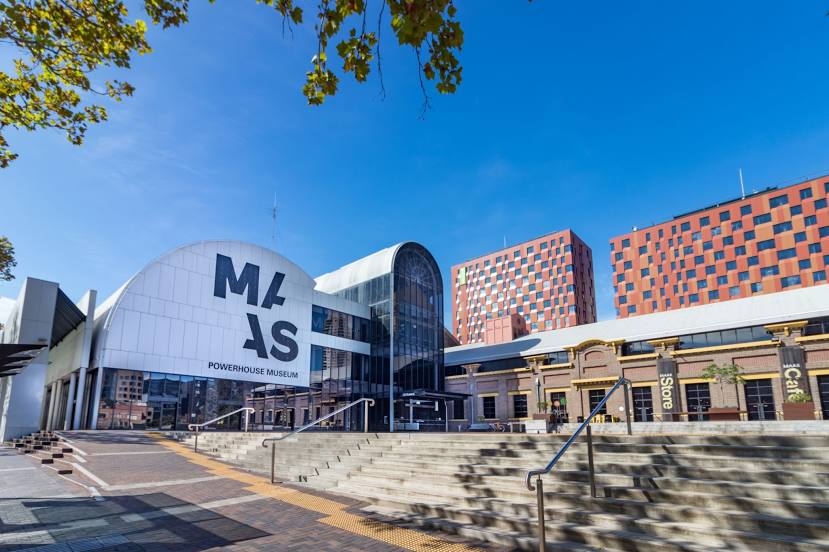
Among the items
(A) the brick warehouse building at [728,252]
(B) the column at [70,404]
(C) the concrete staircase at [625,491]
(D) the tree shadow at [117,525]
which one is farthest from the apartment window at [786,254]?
(B) the column at [70,404]

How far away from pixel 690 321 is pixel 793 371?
6.54 metres

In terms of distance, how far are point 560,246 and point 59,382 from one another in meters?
79.6

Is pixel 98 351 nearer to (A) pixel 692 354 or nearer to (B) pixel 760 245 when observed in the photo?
(A) pixel 692 354

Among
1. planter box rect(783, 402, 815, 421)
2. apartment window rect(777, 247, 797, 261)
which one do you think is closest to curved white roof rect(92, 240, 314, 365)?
planter box rect(783, 402, 815, 421)

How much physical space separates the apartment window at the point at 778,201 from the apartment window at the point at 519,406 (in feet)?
159

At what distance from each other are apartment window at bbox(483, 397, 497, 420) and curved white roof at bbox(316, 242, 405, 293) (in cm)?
1388

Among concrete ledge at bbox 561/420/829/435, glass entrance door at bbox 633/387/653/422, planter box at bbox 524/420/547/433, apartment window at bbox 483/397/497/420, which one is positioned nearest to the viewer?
concrete ledge at bbox 561/420/829/435

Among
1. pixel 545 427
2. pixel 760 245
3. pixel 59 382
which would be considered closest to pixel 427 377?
pixel 545 427

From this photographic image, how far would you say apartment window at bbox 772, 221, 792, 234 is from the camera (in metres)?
62.1

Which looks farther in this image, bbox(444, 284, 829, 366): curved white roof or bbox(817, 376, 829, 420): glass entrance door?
bbox(444, 284, 829, 366): curved white roof

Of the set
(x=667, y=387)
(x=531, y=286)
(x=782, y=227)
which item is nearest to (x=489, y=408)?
(x=667, y=387)

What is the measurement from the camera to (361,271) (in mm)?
42594

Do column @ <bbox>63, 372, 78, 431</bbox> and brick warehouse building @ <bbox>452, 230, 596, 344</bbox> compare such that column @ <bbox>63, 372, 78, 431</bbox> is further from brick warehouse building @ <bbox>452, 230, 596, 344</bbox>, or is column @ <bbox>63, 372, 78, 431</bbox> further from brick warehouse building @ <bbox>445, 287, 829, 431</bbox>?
brick warehouse building @ <bbox>452, 230, 596, 344</bbox>

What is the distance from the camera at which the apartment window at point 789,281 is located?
6106 centimetres
